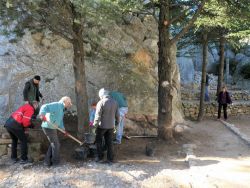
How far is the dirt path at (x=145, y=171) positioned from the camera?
318 inches

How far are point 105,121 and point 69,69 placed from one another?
4.70 m

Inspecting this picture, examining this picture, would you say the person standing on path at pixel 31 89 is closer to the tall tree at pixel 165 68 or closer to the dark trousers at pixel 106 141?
the dark trousers at pixel 106 141

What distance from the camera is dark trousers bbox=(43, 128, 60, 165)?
29.6 feet

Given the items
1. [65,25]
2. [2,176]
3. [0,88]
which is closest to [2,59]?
[0,88]

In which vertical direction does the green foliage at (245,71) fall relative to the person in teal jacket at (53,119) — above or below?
above

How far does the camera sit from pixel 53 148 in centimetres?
907

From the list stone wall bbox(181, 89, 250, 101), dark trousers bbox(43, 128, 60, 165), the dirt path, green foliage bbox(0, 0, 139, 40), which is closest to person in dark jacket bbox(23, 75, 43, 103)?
green foliage bbox(0, 0, 139, 40)

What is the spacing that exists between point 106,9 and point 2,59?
5.97m

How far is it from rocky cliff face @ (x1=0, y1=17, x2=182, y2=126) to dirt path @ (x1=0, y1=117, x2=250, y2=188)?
2.85 m

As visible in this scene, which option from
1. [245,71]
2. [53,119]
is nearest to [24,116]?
[53,119]

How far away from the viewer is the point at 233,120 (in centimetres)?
1766

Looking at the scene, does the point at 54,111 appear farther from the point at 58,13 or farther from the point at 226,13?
the point at 226,13

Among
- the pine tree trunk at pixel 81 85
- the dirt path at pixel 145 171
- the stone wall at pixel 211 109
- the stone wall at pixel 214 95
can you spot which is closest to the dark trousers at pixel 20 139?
the dirt path at pixel 145 171

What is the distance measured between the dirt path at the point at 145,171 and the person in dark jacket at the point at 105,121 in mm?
368
